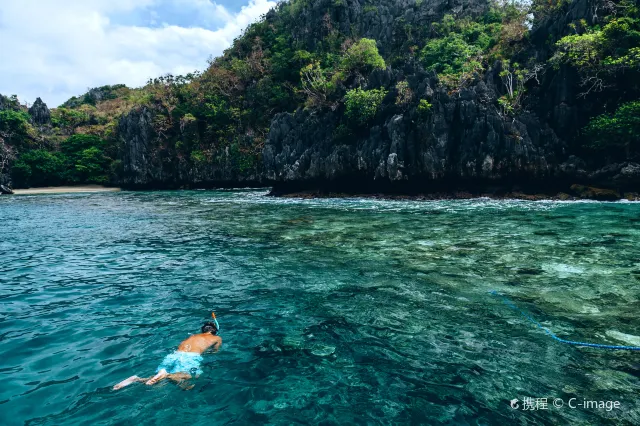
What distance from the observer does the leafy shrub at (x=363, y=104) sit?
35.3m

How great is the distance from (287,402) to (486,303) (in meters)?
5.37

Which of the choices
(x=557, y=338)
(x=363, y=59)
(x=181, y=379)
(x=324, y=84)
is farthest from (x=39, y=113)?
(x=557, y=338)

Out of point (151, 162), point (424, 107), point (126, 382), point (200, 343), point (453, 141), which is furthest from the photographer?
point (151, 162)

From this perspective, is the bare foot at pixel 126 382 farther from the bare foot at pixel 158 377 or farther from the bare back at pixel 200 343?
the bare back at pixel 200 343

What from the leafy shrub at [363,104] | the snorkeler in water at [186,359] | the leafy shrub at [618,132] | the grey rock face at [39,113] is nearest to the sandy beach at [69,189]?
the grey rock face at [39,113]

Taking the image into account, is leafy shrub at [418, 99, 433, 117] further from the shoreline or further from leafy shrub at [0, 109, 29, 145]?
leafy shrub at [0, 109, 29, 145]

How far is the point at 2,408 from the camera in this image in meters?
4.53

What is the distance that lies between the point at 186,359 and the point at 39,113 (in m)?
95.0

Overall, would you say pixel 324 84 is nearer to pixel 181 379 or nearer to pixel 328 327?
pixel 328 327

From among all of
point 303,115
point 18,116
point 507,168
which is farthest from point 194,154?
point 507,168

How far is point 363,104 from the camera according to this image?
116 ft

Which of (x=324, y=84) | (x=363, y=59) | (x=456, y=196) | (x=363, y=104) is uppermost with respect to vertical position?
(x=363, y=59)

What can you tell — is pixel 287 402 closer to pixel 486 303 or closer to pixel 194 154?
pixel 486 303

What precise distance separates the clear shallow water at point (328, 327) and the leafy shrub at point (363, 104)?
934 inches
